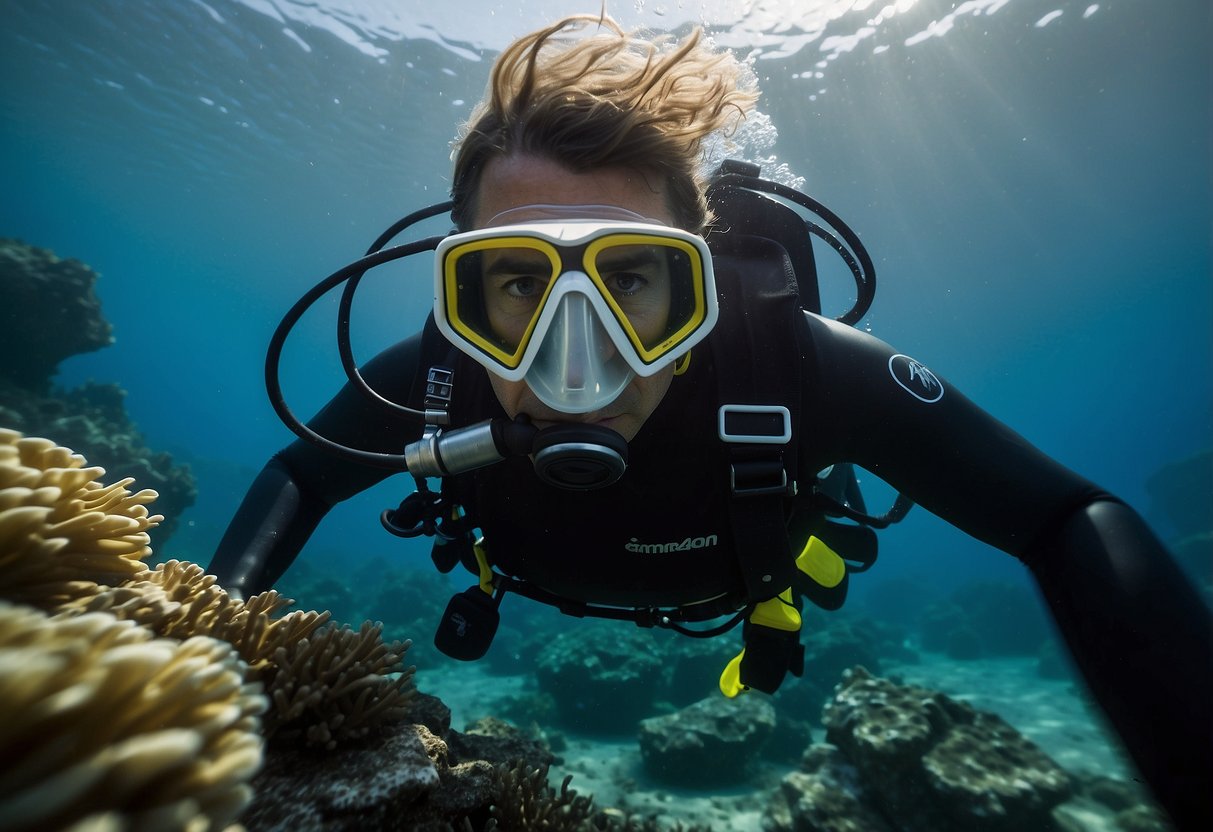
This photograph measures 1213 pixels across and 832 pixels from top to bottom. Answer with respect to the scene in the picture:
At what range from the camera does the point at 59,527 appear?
132cm

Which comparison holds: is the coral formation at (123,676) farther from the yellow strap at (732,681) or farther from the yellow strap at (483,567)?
the yellow strap at (732,681)

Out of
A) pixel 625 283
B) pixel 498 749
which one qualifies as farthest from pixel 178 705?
pixel 498 749

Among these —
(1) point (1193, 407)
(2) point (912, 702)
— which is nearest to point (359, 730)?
(2) point (912, 702)

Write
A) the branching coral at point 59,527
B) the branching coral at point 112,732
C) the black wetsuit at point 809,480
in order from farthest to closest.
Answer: the black wetsuit at point 809,480
the branching coral at point 59,527
the branching coral at point 112,732

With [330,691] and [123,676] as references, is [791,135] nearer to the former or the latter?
[330,691]

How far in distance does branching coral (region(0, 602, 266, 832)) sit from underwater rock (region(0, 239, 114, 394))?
54.1 ft

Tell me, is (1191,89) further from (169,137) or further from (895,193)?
(169,137)

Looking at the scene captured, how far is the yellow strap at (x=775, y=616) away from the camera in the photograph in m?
3.21

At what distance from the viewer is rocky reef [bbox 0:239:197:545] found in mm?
11531

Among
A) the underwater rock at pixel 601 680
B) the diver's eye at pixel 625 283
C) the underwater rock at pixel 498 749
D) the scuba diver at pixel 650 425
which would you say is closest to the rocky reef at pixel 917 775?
the scuba diver at pixel 650 425

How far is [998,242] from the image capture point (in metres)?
36.2

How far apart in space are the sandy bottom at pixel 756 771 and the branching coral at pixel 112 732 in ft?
8.46

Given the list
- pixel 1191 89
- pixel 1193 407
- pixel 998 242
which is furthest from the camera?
pixel 1193 407

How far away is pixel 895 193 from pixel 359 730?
32.8 meters
